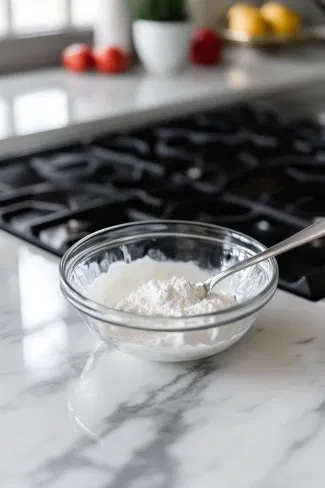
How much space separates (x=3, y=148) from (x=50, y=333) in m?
0.45

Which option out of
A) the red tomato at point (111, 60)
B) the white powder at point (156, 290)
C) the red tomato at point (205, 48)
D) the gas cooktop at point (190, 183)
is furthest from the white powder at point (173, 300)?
the red tomato at point (205, 48)

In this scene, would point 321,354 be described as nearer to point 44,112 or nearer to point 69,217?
point 69,217

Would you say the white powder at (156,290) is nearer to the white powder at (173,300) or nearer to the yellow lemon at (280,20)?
the white powder at (173,300)

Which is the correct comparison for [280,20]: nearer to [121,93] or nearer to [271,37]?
[271,37]

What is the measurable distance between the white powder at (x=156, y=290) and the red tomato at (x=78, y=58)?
0.81m

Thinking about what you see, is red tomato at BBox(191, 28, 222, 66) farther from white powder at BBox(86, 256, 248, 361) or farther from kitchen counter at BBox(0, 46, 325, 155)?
white powder at BBox(86, 256, 248, 361)

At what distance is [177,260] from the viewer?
2.64ft

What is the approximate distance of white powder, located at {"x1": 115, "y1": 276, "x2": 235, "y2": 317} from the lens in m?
0.66

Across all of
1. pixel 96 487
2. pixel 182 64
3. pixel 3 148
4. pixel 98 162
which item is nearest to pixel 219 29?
pixel 182 64

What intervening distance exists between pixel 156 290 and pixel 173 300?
2 centimetres

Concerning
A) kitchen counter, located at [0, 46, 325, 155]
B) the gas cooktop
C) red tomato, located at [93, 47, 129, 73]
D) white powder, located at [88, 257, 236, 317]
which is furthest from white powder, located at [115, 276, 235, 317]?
red tomato, located at [93, 47, 129, 73]

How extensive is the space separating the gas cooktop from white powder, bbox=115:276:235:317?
0.49 feet

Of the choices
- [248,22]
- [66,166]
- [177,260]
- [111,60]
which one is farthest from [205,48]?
[177,260]

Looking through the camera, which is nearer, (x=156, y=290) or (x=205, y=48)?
(x=156, y=290)
